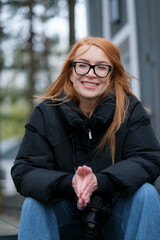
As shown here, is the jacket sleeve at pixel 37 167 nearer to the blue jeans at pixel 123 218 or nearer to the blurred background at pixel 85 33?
the blue jeans at pixel 123 218

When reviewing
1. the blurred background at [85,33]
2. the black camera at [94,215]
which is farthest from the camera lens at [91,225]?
the blurred background at [85,33]

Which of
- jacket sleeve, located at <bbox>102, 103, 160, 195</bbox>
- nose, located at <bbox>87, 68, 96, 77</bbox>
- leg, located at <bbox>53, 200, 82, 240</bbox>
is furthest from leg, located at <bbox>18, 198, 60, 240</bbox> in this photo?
nose, located at <bbox>87, 68, 96, 77</bbox>

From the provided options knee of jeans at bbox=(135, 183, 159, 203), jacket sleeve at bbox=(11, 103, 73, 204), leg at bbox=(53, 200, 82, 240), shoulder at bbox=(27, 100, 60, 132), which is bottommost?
leg at bbox=(53, 200, 82, 240)

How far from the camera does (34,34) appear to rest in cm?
756

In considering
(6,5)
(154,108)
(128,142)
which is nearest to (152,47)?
(154,108)

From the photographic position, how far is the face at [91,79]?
2541 millimetres

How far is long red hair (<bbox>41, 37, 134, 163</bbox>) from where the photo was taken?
98.3 inches

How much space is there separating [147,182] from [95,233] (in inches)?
16.2

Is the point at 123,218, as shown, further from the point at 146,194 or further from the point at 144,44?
the point at 144,44

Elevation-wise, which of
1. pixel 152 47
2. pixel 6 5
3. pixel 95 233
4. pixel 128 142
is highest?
pixel 6 5

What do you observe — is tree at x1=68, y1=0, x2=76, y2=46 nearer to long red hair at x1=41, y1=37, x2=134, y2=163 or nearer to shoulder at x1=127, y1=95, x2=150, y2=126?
long red hair at x1=41, y1=37, x2=134, y2=163

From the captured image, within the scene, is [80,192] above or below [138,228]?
above

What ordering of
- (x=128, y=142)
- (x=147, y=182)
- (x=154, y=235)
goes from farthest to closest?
(x=128, y=142)
(x=147, y=182)
(x=154, y=235)

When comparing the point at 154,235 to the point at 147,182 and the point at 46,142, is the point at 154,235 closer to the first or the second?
the point at 147,182
